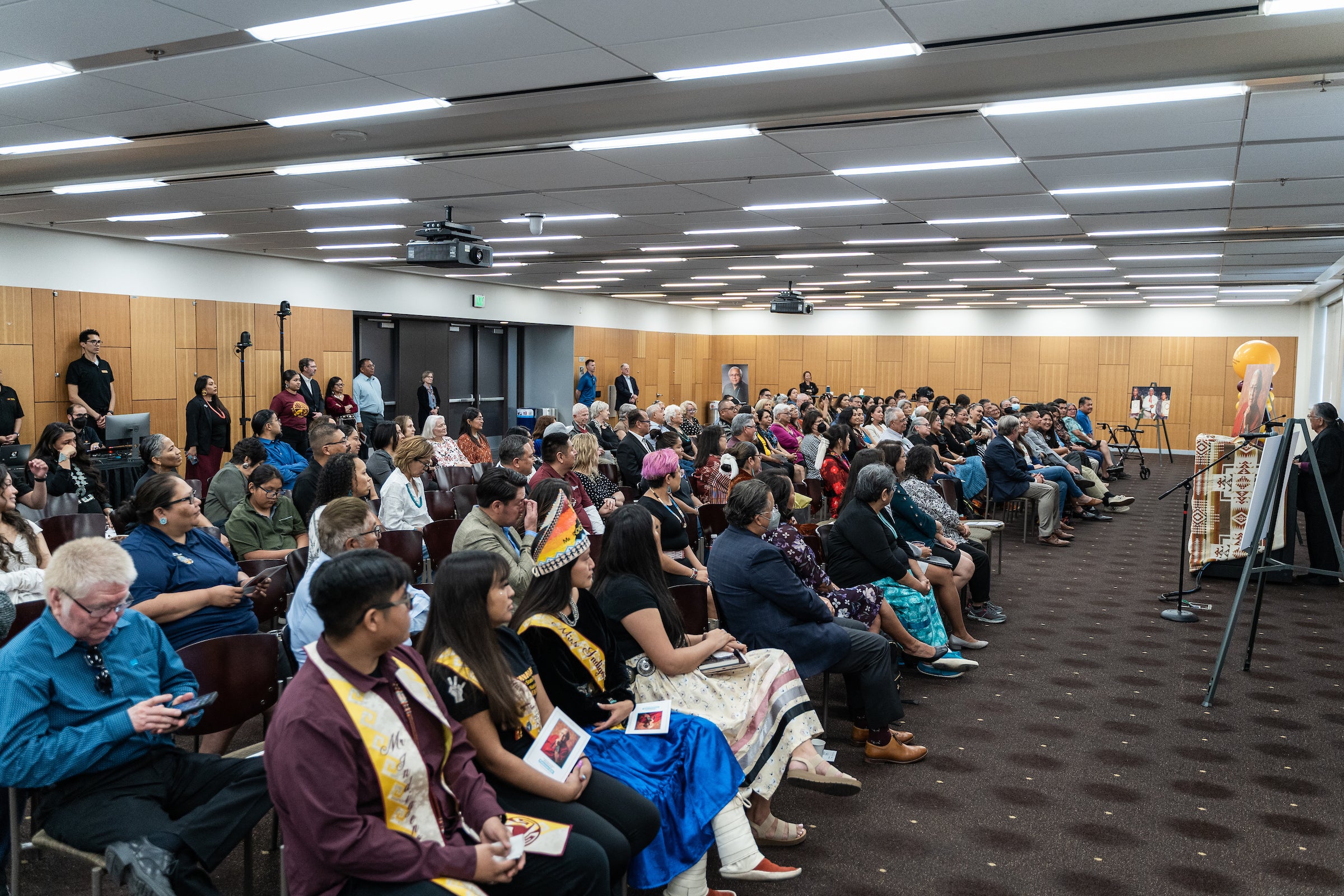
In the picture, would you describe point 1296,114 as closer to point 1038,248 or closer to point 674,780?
point 674,780

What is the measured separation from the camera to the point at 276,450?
8211 mm

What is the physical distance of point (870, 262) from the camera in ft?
45.1

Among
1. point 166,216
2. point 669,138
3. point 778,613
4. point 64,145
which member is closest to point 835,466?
point 669,138

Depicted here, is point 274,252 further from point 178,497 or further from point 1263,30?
point 1263,30

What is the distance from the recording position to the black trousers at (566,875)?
2.41 metres

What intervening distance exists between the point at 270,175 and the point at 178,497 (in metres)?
4.52

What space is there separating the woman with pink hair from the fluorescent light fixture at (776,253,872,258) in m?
7.71

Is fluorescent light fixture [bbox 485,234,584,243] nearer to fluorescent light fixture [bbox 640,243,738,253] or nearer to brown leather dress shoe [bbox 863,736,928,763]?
fluorescent light fixture [bbox 640,243,738,253]

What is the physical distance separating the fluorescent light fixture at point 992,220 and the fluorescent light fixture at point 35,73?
7.74 m

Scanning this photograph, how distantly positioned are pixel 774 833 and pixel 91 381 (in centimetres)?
1060

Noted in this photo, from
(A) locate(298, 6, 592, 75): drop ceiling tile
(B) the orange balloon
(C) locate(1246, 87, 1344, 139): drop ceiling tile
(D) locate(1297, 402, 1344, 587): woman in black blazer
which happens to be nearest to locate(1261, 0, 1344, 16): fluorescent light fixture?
(C) locate(1246, 87, 1344, 139): drop ceiling tile

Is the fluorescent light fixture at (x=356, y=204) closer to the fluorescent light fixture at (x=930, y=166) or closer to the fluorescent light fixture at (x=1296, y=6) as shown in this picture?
the fluorescent light fixture at (x=930, y=166)

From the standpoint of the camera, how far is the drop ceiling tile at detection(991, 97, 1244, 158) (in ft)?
17.2

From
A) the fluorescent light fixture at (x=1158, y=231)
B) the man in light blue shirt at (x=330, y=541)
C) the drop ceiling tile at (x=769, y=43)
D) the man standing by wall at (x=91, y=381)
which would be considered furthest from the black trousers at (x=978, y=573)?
the man standing by wall at (x=91, y=381)
